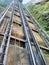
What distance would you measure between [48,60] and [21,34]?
1881 mm

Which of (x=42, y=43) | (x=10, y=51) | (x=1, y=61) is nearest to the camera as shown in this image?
(x=1, y=61)

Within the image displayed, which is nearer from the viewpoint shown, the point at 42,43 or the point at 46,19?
the point at 42,43

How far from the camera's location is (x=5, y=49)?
4.13 metres

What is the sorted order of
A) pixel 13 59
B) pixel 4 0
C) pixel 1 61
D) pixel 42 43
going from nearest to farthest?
1. pixel 1 61
2. pixel 13 59
3. pixel 42 43
4. pixel 4 0

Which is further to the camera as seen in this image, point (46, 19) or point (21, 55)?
point (46, 19)

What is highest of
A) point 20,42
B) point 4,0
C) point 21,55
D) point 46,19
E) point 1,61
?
point 4,0

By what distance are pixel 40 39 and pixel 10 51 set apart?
223cm

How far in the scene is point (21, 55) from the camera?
178 inches

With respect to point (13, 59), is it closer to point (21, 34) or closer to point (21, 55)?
point (21, 55)

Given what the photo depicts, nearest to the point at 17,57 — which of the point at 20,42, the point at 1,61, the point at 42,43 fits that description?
the point at 1,61

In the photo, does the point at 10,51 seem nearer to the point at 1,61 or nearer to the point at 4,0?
the point at 1,61

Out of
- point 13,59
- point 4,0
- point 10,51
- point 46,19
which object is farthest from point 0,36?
point 4,0

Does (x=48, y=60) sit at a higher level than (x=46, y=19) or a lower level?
lower

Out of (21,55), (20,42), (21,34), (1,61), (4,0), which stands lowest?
(1,61)
